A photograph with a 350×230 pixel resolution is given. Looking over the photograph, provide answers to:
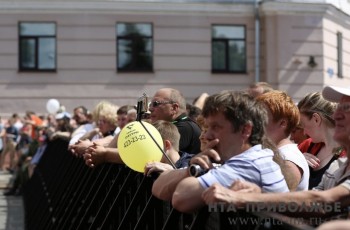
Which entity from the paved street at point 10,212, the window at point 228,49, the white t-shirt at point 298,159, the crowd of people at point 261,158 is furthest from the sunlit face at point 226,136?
the window at point 228,49

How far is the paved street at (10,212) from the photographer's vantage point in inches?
488

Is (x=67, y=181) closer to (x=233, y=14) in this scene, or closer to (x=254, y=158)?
(x=254, y=158)

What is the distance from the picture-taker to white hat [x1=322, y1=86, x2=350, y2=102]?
13.9ft

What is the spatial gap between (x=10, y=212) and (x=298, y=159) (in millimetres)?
10050

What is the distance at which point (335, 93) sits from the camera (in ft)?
14.1

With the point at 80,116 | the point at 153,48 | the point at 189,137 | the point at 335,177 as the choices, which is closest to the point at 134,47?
the point at 153,48

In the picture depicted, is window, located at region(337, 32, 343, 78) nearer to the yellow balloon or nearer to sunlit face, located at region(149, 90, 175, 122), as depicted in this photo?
sunlit face, located at region(149, 90, 175, 122)

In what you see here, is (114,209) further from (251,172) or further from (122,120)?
(122,120)

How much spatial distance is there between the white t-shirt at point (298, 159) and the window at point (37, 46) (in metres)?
21.3

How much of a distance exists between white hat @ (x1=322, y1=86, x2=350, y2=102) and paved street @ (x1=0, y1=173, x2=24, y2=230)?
331 inches

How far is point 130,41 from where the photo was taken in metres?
26.2

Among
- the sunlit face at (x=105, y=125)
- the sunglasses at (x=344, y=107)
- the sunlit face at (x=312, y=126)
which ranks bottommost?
the sunlit face at (x=105, y=125)

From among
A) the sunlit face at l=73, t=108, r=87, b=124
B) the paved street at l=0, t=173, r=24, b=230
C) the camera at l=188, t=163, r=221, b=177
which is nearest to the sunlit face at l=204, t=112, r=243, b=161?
the camera at l=188, t=163, r=221, b=177

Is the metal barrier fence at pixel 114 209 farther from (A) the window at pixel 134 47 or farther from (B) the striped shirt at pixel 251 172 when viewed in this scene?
(A) the window at pixel 134 47
